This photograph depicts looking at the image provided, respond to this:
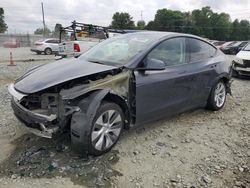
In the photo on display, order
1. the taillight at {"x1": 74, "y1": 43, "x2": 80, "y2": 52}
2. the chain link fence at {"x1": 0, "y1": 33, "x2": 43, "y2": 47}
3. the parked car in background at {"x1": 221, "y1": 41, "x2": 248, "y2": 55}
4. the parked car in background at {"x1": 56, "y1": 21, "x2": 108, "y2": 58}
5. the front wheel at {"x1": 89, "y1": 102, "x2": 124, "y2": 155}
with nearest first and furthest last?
1. the front wheel at {"x1": 89, "y1": 102, "x2": 124, "y2": 155}
2. the taillight at {"x1": 74, "y1": 43, "x2": 80, "y2": 52}
3. the parked car in background at {"x1": 56, "y1": 21, "x2": 108, "y2": 58}
4. the parked car in background at {"x1": 221, "y1": 41, "x2": 248, "y2": 55}
5. the chain link fence at {"x1": 0, "y1": 33, "x2": 43, "y2": 47}

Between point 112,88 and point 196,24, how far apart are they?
68.7 metres

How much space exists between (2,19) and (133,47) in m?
66.6

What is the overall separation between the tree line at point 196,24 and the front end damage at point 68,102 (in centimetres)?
6101

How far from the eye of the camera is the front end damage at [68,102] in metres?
3.34

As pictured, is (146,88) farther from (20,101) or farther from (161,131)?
(20,101)

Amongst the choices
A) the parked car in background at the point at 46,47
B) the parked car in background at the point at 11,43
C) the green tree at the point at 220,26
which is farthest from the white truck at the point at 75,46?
the green tree at the point at 220,26

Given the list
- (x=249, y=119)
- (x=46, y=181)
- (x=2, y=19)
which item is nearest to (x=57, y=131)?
(x=46, y=181)

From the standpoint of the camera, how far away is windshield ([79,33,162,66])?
4.11 m

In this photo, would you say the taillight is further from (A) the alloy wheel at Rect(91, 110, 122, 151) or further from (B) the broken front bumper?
(A) the alloy wheel at Rect(91, 110, 122, 151)

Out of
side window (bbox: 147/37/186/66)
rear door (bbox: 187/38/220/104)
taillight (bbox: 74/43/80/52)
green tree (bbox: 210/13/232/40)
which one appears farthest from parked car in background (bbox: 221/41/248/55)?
green tree (bbox: 210/13/232/40)

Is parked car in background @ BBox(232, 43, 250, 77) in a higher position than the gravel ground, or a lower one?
higher

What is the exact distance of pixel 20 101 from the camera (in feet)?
11.9

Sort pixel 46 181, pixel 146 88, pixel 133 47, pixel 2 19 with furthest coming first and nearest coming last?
1. pixel 2 19
2. pixel 133 47
3. pixel 146 88
4. pixel 46 181

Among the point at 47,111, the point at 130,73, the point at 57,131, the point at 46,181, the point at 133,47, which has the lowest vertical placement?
the point at 46,181
